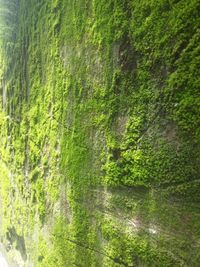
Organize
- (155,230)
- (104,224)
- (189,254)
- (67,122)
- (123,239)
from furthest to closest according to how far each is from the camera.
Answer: (67,122) < (104,224) < (123,239) < (155,230) < (189,254)

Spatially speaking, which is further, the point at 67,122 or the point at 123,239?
the point at 67,122

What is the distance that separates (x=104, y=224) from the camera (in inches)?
72.5

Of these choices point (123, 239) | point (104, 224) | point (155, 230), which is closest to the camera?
point (155, 230)

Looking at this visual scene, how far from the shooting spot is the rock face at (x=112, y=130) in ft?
4.35

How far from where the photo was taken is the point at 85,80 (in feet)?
6.28

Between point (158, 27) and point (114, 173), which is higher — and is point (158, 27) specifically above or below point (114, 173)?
above

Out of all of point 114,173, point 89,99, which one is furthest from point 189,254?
point 89,99

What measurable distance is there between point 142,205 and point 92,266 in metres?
0.76

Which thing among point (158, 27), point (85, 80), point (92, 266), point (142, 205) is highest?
point (158, 27)

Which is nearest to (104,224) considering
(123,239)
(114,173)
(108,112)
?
(123,239)

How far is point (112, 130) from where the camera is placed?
171cm

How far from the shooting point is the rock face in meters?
1.33

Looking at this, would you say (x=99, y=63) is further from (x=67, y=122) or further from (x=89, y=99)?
(x=67, y=122)

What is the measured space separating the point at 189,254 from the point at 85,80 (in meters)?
1.24
